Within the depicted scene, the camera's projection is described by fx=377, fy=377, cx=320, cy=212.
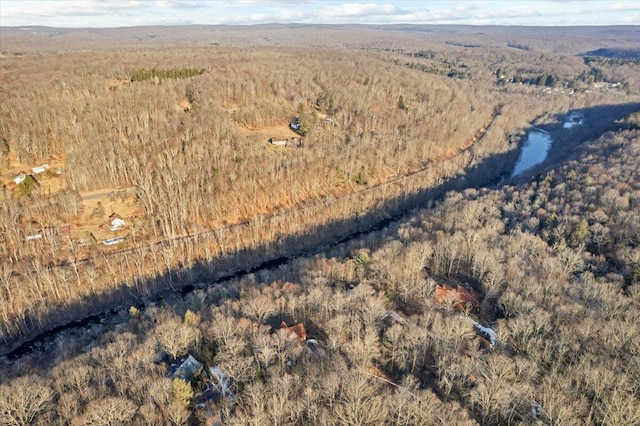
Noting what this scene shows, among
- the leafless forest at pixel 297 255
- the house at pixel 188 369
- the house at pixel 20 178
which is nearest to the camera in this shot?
the leafless forest at pixel 297 255

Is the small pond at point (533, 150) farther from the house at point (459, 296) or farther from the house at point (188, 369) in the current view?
the house at point (188, 369)

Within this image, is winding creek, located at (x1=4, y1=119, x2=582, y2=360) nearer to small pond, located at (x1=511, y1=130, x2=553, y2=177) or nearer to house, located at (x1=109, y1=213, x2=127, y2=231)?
house, located at (x1=109, y1=213, x2=127, y2=231)

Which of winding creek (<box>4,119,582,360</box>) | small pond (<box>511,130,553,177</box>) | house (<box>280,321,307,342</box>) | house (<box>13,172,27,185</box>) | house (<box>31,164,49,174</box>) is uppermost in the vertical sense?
house (<box>31,164,49,174</box>)

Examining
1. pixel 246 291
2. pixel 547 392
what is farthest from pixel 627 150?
pixel 246 291

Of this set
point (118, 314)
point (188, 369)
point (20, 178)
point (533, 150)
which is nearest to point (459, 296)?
point (188, 369)

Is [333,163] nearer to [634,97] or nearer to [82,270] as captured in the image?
[82,270]

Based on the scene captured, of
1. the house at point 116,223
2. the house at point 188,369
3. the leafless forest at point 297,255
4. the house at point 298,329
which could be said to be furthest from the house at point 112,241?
the house at point 298,329

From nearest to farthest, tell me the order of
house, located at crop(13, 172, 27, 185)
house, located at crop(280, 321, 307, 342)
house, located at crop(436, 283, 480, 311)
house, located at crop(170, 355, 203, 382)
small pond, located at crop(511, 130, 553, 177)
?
1. house, located at crop(170, 355, 203, 382)
2. house, located at crop(280, 321, 307, 342)
3. house, located at crop(436, 283, 480, 311)
4. house, located at crop(13, 172, 27, 185)
5. small pond, located at crop(511, 130, 553, 177)

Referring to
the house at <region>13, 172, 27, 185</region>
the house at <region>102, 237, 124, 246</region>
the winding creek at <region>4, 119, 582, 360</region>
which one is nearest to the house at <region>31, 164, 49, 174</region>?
the house at <region>13, 172, 27, 185</region>
